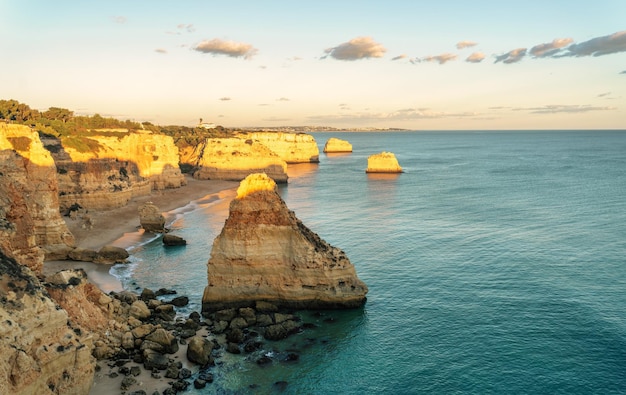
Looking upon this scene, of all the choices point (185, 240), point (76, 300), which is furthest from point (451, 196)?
point (76, 300)

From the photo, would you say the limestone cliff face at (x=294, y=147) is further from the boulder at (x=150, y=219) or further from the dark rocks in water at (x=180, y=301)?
the dark rocks in water at (x=180, y=301)

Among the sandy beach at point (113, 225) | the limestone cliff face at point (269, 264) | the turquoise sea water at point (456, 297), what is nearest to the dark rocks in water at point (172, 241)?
the turquoise sea water at point (456, 297)

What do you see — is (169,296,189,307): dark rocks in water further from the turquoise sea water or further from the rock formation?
the rock formation

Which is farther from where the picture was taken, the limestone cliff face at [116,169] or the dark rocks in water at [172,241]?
the limestone cliff face at [116,169]

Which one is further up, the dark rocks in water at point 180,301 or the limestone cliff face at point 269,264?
the limestone cliff face at point 269,264

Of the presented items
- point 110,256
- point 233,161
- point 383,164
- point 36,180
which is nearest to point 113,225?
point 110,256

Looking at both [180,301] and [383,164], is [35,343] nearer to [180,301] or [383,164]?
[180,301]

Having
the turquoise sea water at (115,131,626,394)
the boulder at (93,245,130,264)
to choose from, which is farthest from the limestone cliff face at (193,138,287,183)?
the boulder at (93,245,130,264)
